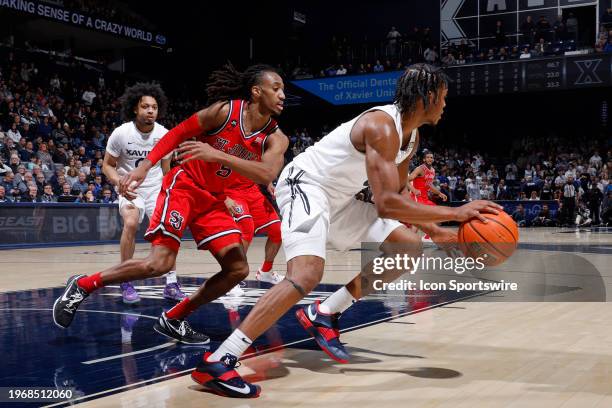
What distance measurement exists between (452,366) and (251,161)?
1.43 meters

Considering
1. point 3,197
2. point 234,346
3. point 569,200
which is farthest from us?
point 569,200

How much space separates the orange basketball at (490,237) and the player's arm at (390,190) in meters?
0.09

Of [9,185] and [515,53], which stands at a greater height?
[515,53]

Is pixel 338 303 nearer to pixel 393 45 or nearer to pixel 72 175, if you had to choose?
pixel 72 175

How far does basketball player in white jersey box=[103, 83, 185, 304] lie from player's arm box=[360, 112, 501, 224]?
2.78m

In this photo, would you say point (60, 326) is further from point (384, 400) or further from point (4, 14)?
point (4, 14)

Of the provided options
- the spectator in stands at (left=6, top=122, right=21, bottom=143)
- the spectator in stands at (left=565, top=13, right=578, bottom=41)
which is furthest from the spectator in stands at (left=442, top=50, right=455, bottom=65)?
the spectator in stands at (left=6, top=122, right=21, bottom=143)

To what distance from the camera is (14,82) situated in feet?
58.6

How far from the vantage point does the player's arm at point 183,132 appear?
12.3 ft

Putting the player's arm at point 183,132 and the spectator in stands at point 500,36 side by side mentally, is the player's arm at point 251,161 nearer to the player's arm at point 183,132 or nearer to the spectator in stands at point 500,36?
the player's arm at point 183,132

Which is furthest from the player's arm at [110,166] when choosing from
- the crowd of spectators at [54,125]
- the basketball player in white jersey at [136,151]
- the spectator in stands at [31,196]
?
the spectator in stands at [31,196]

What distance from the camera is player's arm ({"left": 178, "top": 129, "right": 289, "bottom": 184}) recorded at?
3.17 m

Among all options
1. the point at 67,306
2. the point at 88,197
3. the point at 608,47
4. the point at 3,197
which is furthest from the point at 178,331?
the point at 608,47

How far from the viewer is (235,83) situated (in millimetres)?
3996
